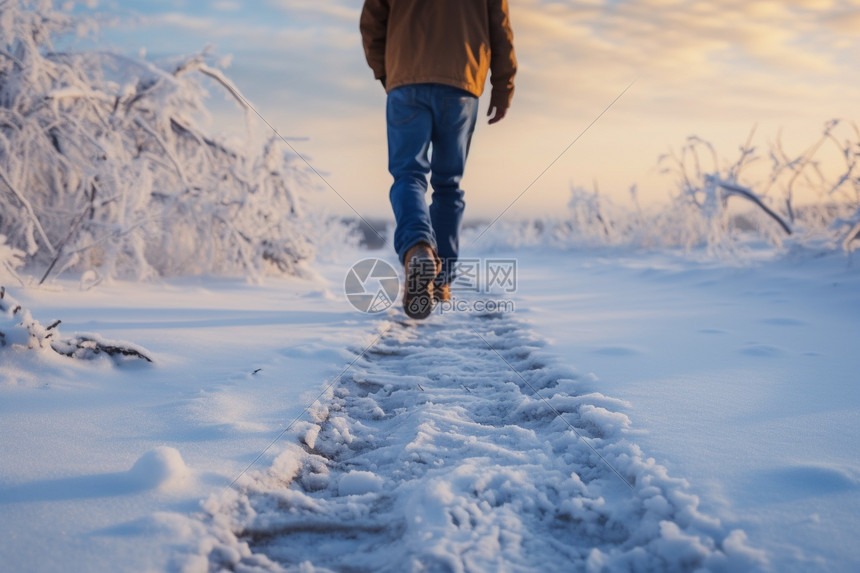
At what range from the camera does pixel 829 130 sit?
137 inches

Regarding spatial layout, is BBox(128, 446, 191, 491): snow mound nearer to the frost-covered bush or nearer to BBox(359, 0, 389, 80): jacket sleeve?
the frost-covered bush

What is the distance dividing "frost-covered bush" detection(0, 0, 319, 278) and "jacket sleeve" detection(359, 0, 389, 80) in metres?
1.33

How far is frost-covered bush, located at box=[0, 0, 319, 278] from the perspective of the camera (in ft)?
9.66

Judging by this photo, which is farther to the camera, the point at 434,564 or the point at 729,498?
the point at 729,498

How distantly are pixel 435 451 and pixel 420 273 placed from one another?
1.19m

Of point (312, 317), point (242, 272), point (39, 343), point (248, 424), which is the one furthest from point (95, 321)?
point (242, 272)

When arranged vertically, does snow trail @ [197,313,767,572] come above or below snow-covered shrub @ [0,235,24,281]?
below

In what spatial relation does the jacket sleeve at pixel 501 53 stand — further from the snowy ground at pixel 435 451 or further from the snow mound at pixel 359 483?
the snow mound at pixel 359 483

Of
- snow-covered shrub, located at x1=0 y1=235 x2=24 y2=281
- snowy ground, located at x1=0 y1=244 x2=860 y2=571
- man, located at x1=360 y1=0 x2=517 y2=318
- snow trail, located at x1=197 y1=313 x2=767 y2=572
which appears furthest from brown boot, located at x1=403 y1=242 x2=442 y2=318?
snow-covered shrub, located at x1=0 y1=235 x2=24 y2=281

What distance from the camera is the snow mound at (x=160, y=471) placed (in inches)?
38.7

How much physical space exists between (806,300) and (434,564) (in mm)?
2982

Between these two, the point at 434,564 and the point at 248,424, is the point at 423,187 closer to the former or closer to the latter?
the point at 248,424

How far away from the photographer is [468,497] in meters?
0.99

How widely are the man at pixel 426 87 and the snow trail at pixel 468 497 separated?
0.95 meters
